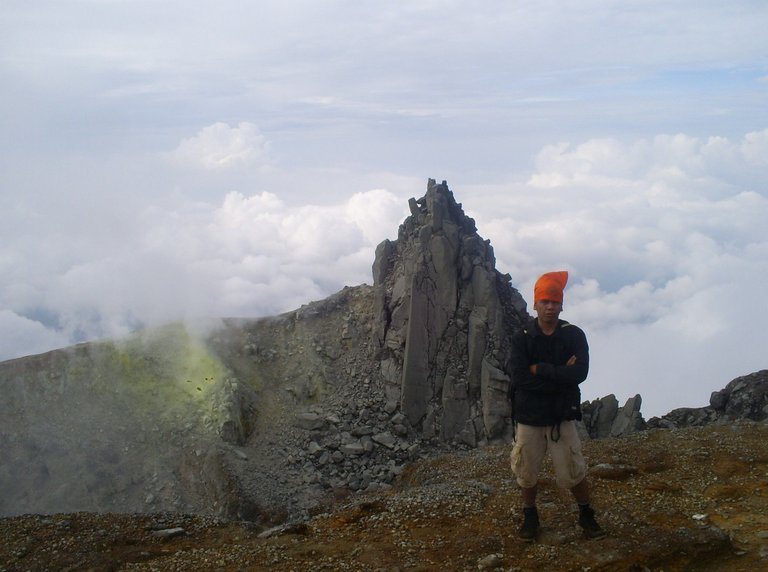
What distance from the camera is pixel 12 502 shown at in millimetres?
15820

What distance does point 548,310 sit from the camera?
7.96m

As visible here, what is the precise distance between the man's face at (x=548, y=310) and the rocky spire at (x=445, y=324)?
10724mm

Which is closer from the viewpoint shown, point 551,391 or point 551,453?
point 551,391

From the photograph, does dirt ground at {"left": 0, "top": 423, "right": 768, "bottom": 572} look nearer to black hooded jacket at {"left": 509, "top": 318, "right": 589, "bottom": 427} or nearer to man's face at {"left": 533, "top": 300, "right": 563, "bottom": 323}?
black hooded jacket at {"left": 509, "top": 318, "right": 589, "bottom": 427}

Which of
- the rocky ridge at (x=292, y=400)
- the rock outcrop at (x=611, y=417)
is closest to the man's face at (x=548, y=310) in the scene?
the rocky ridge at (x=292, y=400)

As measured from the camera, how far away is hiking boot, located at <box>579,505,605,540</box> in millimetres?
8180

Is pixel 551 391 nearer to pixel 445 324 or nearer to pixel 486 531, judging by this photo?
pixel 486 531

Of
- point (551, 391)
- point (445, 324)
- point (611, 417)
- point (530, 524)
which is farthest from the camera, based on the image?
point (611, 417)

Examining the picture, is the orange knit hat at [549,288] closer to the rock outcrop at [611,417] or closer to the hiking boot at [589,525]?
the hiking boot at [589,525]

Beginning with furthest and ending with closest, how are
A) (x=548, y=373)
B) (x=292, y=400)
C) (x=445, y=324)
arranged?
(x=445, y=324) < (x=292, y=400) < (x=548, y=373)

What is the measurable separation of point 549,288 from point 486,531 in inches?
132

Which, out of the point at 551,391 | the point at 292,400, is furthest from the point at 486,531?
the point at 292,400

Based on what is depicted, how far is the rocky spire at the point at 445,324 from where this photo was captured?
18.5m

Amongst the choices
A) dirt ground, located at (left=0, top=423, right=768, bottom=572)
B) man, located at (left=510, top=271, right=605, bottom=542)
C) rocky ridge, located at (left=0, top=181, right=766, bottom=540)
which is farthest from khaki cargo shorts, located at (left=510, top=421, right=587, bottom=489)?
rocky ridge, located at (left=0, top=181, right=766, bottom=540)
